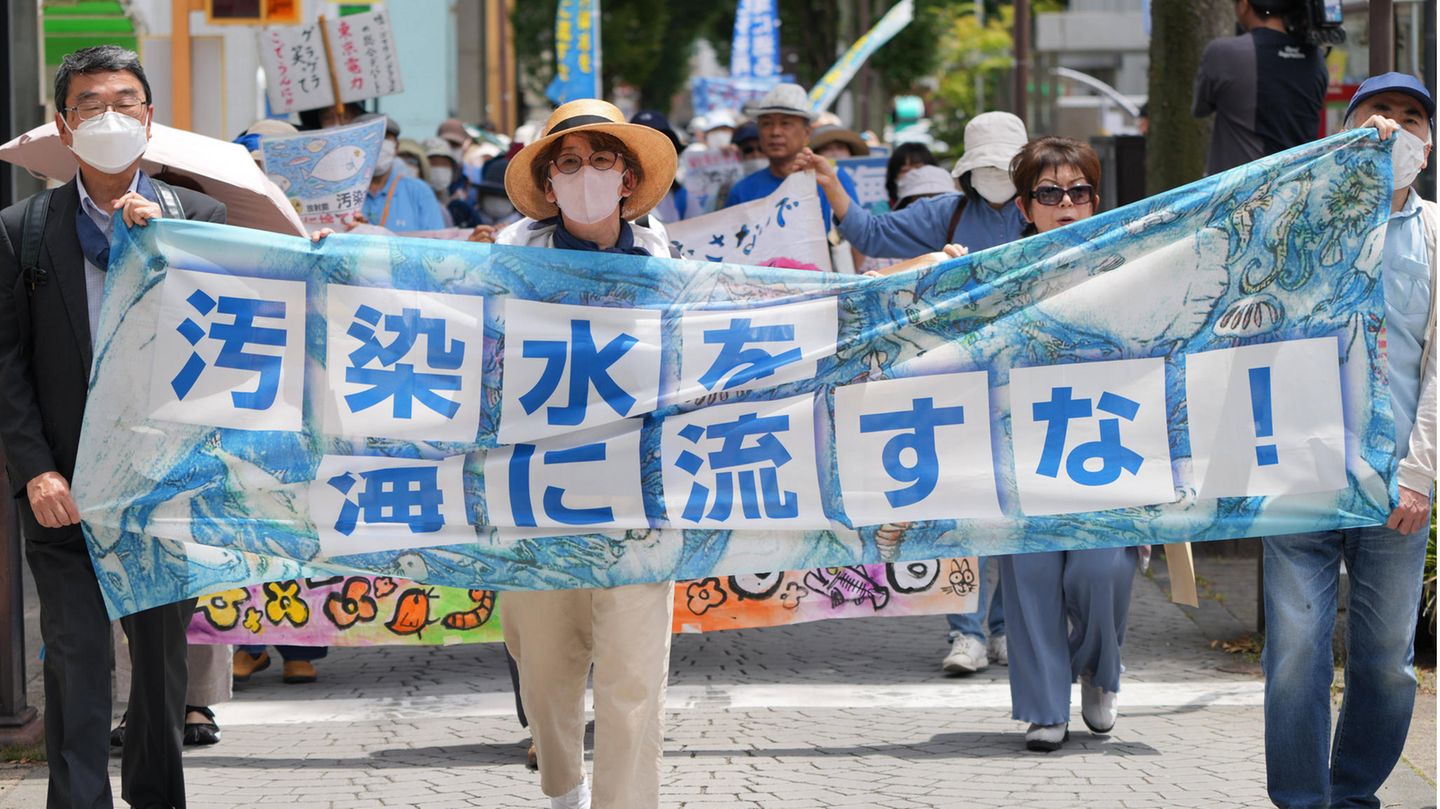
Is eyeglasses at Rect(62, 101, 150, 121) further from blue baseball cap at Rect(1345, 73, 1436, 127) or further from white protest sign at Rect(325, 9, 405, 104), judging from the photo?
white protest sign at Rect(325, 9, 405, 104)

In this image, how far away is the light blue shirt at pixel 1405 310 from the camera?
16.4ft

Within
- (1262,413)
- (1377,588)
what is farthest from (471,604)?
(1377,588)

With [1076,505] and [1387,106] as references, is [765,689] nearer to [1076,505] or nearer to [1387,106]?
[1076,505]

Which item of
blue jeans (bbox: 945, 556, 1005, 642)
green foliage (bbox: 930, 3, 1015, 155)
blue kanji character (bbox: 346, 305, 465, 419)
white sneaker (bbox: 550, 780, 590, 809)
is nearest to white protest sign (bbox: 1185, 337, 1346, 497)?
white sneaker (bbox: 550, 780, 590, 809)

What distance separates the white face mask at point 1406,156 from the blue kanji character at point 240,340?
2.90 meters

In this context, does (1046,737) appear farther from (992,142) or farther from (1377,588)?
(992,142)

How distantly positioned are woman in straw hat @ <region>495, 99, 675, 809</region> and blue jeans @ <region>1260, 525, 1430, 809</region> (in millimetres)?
1578

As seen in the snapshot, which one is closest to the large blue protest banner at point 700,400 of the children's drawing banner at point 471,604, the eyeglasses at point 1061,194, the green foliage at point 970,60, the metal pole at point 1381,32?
the eyeglasses at point 1061,194

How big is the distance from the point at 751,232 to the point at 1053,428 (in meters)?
3.61

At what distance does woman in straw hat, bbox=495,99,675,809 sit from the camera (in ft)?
15.7

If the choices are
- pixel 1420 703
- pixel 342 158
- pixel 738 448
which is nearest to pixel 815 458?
pixel 738 448

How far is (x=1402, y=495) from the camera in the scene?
490cm

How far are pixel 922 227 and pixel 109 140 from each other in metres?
3.39

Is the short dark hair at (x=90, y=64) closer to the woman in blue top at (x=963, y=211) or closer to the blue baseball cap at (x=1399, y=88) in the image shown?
the woman in blue top at (x=963, y=211)
